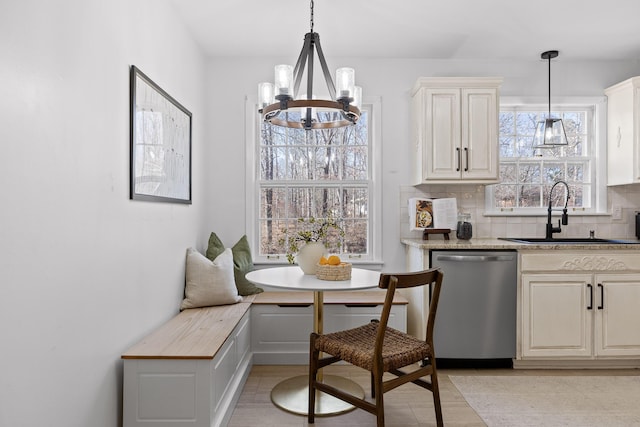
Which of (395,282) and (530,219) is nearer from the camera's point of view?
(395,282)

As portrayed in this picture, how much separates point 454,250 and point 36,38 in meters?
2.67

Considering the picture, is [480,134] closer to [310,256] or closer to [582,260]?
[582,260]

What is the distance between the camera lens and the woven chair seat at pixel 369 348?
1.95 meters

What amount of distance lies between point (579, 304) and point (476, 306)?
756 millimetres

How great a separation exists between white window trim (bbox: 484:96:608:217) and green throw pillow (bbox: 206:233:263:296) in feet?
7.02

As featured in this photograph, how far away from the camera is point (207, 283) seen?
9.45 ft

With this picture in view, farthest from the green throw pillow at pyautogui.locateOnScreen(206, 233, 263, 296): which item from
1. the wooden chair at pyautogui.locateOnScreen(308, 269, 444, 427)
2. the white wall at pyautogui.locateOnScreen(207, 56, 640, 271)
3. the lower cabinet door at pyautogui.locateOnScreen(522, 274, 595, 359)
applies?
the lower cabinet door at pyautogui.locateOnScreen(522, 274, 595, 359)

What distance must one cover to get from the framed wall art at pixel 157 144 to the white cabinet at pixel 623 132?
11.7 feet

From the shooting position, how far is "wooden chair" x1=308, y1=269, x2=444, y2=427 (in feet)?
6.18

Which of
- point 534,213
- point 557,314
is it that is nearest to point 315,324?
point 557,314

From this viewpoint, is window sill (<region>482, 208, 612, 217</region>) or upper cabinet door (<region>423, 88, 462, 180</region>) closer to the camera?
upper cabinet door (<region>423, 88, 462, 180</region>)

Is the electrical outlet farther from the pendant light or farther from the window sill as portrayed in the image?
the pendant light

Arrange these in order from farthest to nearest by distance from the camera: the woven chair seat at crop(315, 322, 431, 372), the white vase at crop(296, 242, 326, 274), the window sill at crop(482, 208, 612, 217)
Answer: the window sill at crop(482, 208, 612, 217) < the white vase at crop(296, 242, 326, 274) < the woven chair seat at crop(315, 322, 431, 372)

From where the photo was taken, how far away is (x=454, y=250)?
296 cm
